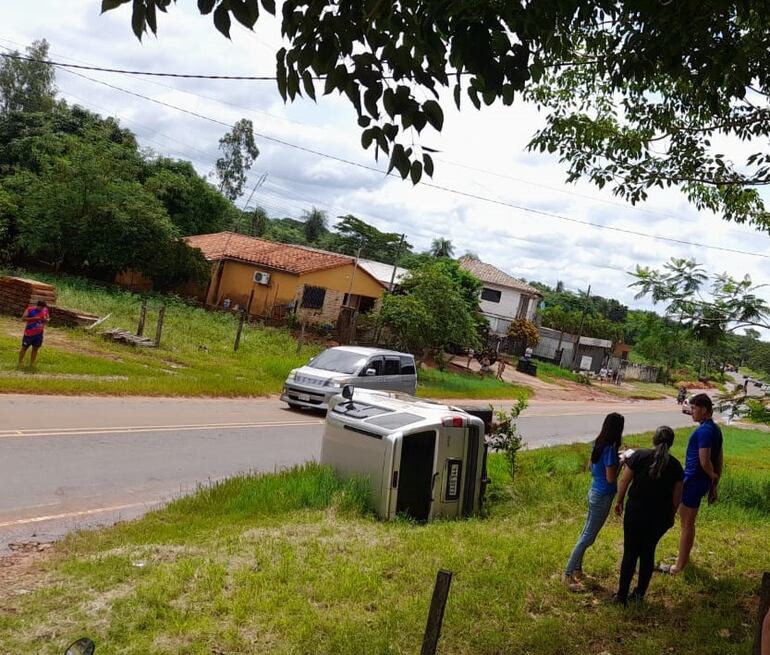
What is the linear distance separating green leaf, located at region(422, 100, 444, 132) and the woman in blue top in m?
3.58

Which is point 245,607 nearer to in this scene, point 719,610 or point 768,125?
point 719,610

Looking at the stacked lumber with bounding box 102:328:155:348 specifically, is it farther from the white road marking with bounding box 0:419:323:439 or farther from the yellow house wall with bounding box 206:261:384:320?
the yellow house wall with bounding box 206:261:384:320

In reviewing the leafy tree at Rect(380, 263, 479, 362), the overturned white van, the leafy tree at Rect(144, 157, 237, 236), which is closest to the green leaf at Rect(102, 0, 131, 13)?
the overturned white van

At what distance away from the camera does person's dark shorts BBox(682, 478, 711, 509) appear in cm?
655

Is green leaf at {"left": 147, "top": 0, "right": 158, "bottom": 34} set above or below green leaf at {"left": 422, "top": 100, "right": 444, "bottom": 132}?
above

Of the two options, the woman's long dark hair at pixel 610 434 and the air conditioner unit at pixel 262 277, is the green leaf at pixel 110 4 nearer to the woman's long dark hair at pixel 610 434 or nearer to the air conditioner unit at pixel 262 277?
the woman's long dark hair at pixel 610 434

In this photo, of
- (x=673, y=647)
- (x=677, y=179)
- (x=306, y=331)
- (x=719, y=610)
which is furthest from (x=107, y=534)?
→ (x=306, y=331)

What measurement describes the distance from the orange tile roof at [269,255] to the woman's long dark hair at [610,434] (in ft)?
89.5

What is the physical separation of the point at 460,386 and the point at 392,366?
38.7ft

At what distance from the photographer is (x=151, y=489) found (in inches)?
345

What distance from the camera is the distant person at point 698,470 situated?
21.2 feet

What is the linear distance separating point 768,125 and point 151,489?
820cm

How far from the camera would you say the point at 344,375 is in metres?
16.6

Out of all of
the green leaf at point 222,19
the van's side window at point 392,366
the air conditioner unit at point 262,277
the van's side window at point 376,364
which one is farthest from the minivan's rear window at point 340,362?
the air conditioner unit at point 262,277
